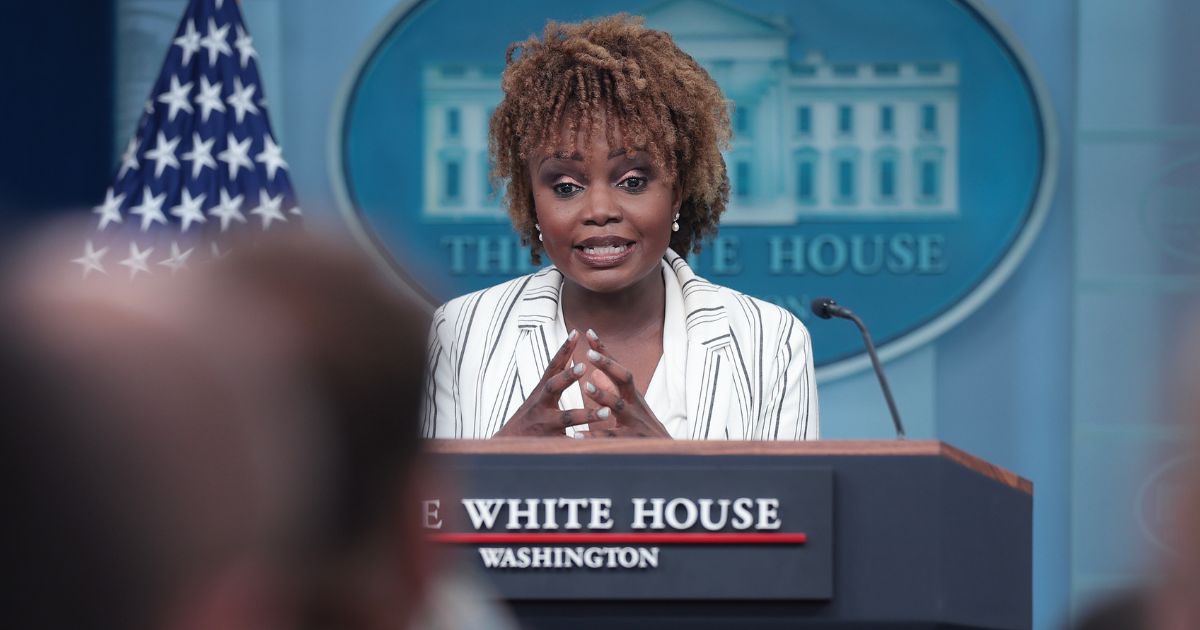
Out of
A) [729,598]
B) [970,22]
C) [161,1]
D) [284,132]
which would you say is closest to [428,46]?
[284,132]

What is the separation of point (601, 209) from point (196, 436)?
7.50 ft

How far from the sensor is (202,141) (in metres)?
5.36

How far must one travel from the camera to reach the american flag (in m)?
5.24

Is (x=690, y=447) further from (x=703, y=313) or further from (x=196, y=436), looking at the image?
(x=196, y=436)

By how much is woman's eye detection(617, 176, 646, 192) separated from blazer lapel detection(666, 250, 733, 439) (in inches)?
8.7

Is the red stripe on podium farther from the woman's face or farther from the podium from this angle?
the woman's face

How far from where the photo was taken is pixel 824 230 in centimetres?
525

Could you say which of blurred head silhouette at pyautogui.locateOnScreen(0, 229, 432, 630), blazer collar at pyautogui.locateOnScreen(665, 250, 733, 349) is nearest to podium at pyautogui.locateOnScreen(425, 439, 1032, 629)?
blazer collar at pyautogui.locateOnScreen(665, 250, 733, 349)

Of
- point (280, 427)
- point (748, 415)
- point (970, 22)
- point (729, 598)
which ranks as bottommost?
point (729, 598)

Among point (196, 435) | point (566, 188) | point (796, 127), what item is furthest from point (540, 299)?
point (796, 127)

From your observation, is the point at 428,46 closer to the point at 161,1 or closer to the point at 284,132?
the point at 284,132

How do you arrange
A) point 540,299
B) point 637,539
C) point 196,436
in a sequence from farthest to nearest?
point 540,299, point 637,539, point 196,436

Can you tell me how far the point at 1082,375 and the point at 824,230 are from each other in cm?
99

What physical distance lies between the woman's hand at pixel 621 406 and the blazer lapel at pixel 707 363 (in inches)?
13.7
